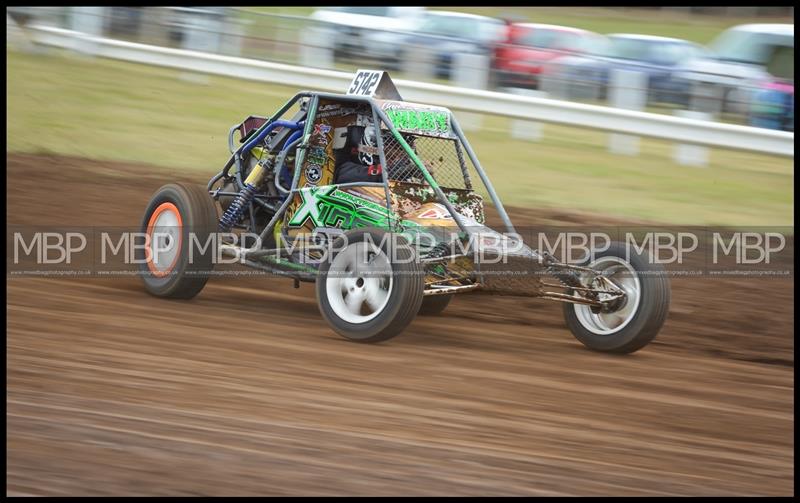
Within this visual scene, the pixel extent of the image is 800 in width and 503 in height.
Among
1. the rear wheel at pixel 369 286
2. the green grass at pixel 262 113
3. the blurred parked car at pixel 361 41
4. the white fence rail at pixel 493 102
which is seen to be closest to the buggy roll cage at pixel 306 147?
the rear wheel at pixel 369 286

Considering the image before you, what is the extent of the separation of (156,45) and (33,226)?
20.7 feet

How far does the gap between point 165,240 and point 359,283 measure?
1.78 m

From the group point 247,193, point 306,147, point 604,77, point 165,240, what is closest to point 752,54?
point 604,77

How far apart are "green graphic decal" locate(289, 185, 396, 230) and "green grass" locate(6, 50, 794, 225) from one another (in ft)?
14.5

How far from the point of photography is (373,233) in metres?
6.48

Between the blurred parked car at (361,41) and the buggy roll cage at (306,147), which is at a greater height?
the blurred parked car at (361,41)

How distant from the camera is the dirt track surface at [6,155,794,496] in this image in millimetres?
4418

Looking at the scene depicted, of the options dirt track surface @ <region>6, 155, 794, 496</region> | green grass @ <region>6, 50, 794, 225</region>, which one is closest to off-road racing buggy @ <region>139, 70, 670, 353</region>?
dirt track surface @ <region>6, 155, 794, 496</region>

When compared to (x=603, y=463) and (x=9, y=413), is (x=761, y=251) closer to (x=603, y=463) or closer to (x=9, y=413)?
(x=603, y=463)

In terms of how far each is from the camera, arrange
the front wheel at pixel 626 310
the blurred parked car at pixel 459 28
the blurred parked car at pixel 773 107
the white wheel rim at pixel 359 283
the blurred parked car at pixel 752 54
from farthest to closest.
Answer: the blurred parked car at pixel 459 28
the blurred parked car at pixel 752 54
the blurred parked car at pixel 773 107
the front wheel at pixel 626 310
the white wheel rim at pixel 359 283

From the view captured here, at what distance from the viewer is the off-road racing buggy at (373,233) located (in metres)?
6.53

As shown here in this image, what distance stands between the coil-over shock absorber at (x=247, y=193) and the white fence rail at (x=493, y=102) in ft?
18.7

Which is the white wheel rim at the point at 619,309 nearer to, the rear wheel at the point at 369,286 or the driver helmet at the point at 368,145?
the rear wheel at the point at 369,286

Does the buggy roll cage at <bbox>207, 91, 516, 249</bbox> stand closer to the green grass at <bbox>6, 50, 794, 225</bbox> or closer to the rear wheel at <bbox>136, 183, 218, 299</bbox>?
the rear wheel at <bbox>136, 183, 218, 299</bbox>
